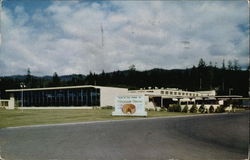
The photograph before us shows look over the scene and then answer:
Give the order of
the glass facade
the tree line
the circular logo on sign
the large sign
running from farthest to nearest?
1. the tree line
2. the glass facade
3. the circular logo on sign
4. the large sign

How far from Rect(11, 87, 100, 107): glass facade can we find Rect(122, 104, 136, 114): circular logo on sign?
23.5 meters

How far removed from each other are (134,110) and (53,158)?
990 inches

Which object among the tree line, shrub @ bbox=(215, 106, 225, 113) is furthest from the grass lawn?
the tree line

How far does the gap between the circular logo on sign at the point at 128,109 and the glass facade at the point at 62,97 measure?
23.5m

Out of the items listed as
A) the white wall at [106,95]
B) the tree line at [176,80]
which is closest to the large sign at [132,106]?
the white wall at [106,95]

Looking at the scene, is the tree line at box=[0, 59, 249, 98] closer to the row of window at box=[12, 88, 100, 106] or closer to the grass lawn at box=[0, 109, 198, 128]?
the row of window at box=[12, 88, 100, 106]

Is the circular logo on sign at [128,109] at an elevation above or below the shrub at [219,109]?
above

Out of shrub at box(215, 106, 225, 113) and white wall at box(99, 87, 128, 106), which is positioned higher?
white wall at box(99, 87, 128, 106)

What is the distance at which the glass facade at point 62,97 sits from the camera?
189 ft

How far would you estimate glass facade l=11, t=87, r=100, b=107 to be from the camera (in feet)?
189

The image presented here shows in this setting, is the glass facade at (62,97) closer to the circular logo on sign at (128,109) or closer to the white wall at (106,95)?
the white wall at (106,95)

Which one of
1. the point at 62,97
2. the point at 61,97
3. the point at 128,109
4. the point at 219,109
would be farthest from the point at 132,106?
the point at 61,97

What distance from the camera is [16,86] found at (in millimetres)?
118312

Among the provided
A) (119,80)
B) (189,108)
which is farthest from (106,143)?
(119,80)
